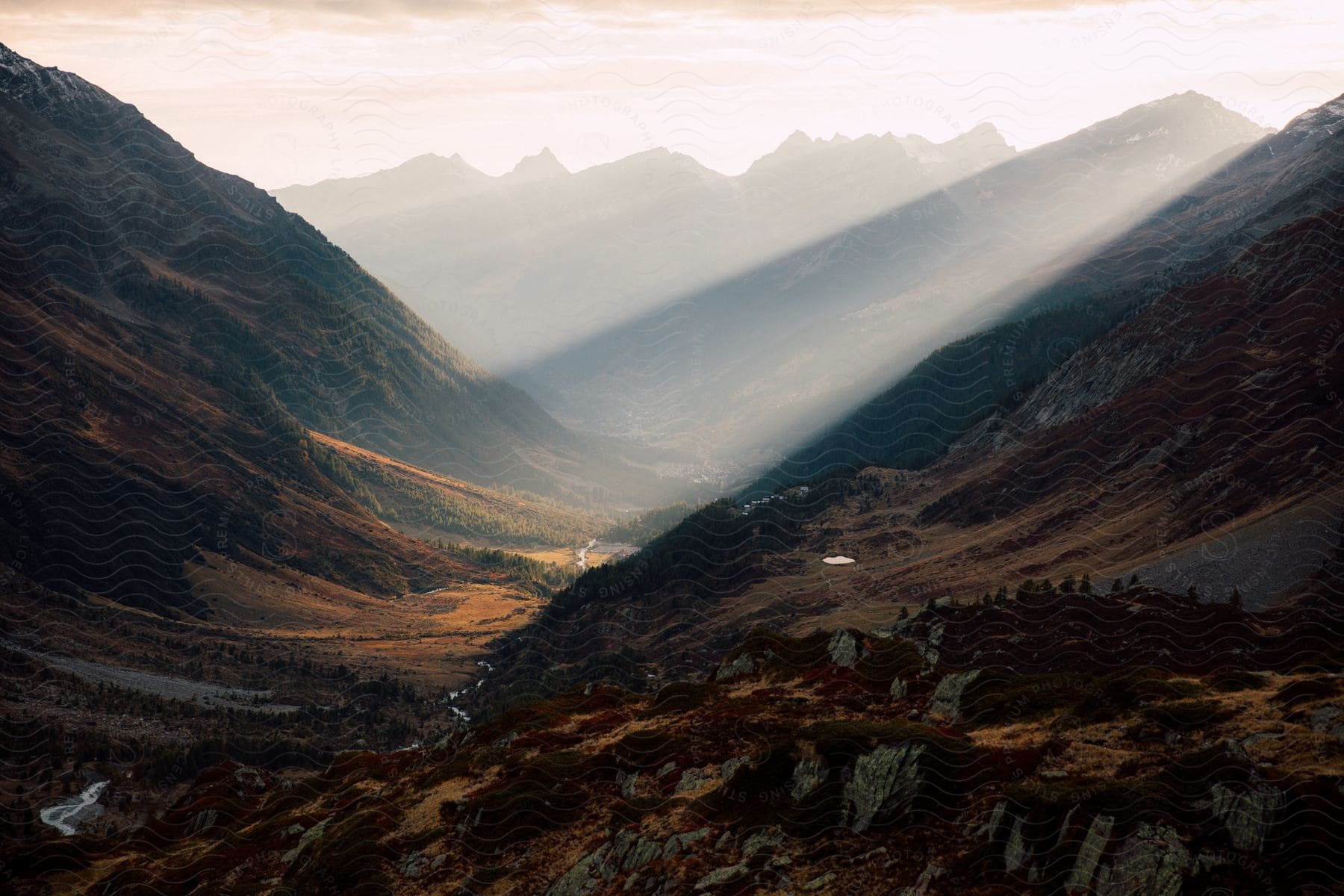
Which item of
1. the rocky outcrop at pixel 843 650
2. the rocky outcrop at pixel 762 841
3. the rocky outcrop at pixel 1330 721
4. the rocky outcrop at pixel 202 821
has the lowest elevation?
the rocky outcrop at pixel 843 650

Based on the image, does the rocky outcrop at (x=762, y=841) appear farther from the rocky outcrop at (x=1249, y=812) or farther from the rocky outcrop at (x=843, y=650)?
the rocky outcrop at (x=843, y=650)

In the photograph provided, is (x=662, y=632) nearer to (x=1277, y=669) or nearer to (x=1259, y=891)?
(x=1277, y=669)

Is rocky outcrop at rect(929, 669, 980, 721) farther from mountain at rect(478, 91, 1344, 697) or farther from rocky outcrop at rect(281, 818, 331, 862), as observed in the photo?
mountain at rect(478, 91, 1344, 697)

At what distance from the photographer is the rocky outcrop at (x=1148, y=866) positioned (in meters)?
32.1

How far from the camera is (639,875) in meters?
43.8

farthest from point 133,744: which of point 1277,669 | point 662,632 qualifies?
point 1277,669

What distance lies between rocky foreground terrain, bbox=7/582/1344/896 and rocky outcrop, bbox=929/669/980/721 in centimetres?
20

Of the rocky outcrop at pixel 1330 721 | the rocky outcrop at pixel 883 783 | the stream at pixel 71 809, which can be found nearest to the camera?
the rocky outcrop at pixel 1330 721

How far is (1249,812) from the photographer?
109ft

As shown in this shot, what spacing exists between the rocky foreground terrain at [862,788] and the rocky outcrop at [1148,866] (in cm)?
7

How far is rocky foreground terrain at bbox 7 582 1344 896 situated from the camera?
3441cm

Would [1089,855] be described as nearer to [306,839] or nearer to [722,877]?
[722,877]

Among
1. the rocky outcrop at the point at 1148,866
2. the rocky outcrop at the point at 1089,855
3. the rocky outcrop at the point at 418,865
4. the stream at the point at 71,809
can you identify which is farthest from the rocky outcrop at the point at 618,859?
the stream at the point at 71,809

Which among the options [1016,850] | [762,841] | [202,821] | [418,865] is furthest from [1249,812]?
[202,821]
